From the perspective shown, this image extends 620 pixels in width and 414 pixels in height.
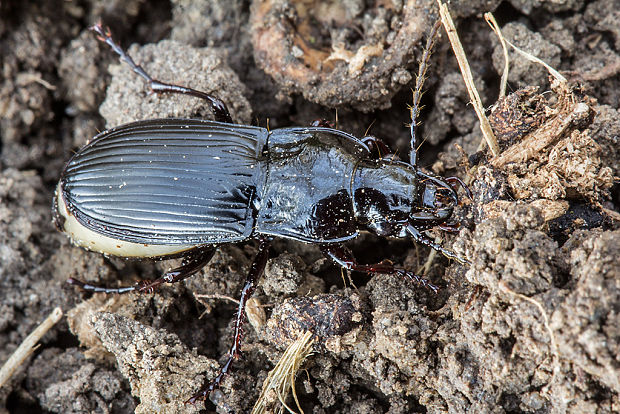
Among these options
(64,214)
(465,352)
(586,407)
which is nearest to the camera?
(586,407)

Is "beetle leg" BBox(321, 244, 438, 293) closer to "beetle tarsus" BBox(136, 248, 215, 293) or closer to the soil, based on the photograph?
the soil

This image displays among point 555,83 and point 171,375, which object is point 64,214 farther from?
point 555,83

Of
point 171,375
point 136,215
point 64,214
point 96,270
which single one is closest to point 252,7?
point 136,215

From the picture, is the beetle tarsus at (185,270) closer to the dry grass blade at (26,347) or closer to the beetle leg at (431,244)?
the dry grass blade at (26,347)

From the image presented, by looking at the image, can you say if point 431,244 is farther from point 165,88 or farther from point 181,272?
point 165,88

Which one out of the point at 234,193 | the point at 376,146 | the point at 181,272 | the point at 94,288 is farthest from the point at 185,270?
the point at 376,146

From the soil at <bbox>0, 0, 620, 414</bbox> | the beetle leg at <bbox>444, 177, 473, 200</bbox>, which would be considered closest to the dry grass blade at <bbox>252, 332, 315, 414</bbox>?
the soil at <bbox>0, 0, 620, 414</bbox>
